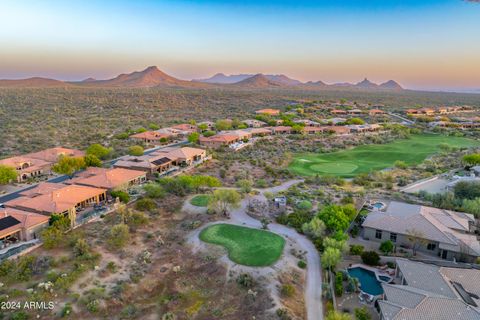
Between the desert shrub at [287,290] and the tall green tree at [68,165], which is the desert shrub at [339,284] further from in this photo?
the tall green tree at [68,165]

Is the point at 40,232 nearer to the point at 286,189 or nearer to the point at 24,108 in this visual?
the point at 286,189

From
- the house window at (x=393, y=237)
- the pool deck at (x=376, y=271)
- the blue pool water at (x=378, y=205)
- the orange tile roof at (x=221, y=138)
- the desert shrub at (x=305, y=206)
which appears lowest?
the pool deck at (x=376, y=271)

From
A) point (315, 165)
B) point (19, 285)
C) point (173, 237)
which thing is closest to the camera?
point (19, 285)

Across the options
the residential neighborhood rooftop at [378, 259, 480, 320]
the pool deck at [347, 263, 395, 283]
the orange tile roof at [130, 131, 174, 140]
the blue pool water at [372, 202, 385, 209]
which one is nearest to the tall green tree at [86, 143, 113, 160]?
the orange tile roof at [130, 131, 174, 140]

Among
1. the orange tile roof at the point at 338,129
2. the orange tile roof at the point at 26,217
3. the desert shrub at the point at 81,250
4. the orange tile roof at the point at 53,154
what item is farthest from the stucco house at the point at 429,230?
the orange tile roof at the point at 338,129

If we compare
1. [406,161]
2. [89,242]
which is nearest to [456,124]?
[406,161]

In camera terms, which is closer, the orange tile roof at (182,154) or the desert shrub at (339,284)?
the desert shrub at (339,284)

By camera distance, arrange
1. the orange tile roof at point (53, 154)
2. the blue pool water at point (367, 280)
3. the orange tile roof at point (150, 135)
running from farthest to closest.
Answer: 1. the orange tile roof at point (150, 135)
2. the orange tile roof at point (53, 154)
3. the blue pool water at point (367, 280)

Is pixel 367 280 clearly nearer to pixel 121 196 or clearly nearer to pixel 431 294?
A: pixel 431 294
